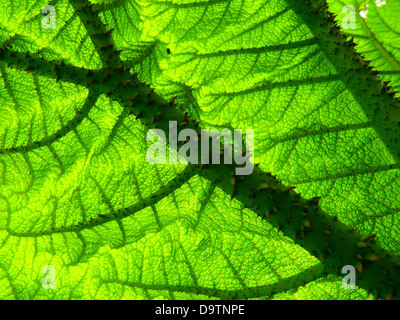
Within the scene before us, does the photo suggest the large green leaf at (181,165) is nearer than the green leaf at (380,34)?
Yes

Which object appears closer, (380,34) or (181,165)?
(181,165)

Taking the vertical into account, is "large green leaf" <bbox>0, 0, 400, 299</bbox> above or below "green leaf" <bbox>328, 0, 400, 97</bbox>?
below

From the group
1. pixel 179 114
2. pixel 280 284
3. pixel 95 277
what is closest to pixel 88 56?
pixel 179 114

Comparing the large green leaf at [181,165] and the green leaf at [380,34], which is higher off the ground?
the green leaf at [380,34]

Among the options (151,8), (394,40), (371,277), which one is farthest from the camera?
(394,40)

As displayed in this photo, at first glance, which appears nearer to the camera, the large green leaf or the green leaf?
the large green leaf

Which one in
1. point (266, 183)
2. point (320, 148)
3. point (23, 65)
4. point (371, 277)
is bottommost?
point (371, 277)

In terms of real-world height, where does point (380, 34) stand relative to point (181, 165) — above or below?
above

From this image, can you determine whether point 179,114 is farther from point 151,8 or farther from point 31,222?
point 31,222
